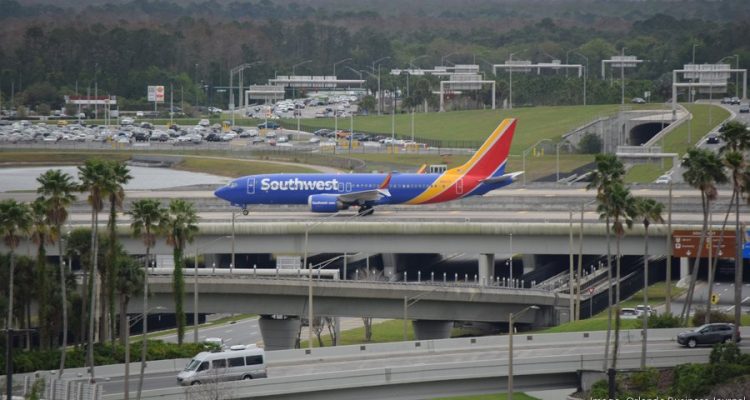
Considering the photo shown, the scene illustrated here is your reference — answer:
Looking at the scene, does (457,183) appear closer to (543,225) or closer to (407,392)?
(543,225)

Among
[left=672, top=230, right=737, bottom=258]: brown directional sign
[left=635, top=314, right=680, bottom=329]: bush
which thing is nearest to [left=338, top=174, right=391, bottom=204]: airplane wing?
[left=672, top=230, right=737, bottom=258]: brown directional sign

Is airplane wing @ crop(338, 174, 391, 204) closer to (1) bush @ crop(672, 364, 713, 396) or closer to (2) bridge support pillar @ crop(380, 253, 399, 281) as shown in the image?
(2) bridge support pillar @ crop(380, 253, 399, 281)

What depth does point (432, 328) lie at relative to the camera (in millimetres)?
100688

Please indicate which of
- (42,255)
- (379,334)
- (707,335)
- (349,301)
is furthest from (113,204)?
(707,335)

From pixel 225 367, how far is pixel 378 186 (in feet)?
176

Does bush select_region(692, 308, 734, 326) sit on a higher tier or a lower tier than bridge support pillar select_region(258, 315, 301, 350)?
higher

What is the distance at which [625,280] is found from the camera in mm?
112500

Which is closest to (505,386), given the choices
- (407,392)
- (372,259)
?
(407,392)

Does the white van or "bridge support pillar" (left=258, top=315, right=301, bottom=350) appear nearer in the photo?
the white van

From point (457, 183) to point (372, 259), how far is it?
12.9 metres

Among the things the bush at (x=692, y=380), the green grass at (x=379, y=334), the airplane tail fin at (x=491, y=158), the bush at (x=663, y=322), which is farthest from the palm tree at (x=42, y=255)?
the airplane tail fin at (x=491, y=158)

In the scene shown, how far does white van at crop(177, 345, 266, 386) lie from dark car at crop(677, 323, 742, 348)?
68.7 ft

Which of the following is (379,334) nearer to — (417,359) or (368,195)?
(368,195)

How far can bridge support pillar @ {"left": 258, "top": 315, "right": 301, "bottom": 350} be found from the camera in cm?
9944
